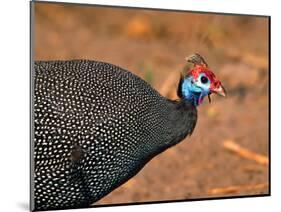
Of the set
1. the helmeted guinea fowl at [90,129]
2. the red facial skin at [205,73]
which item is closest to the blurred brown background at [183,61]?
the red facial skin at [205,73]

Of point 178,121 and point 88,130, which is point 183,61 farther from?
point 88,130

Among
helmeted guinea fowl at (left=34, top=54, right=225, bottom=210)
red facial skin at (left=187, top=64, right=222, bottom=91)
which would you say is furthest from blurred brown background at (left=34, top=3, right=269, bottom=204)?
helmeted guinea fowl at (left=34, top=54, right=225, bottom=210)

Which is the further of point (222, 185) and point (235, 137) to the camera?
point (235, 137)

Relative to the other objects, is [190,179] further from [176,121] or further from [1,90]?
[1,90]

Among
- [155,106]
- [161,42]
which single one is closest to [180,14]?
[161,42]

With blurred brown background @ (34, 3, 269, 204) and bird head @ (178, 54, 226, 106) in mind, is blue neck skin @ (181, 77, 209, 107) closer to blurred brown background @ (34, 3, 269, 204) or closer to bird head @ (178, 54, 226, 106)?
bird head @ (178, 54, 226, 106)
